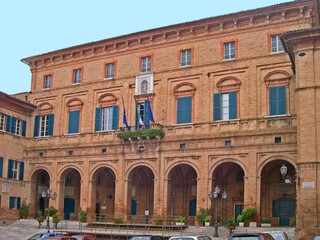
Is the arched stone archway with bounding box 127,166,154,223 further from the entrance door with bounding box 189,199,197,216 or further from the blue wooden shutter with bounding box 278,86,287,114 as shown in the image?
the blue wooden shutter with bounding box 278,86,287,114

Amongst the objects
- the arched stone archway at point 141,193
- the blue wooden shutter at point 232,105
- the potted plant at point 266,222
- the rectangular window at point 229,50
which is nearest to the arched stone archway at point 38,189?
the arched stone archway at point 141,193

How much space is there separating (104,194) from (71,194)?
329 cm

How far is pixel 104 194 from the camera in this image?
151ft

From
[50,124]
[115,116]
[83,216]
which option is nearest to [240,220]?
[83,216]

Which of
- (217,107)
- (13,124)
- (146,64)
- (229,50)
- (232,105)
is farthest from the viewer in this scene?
(13,124)

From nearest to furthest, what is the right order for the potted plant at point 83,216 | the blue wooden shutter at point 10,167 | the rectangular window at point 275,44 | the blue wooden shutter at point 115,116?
the rectangular window at point 275,44, the potted plant at point 83,216, the blue wooden shutter at point 115,116, the blue wooden shutter at point 10,167

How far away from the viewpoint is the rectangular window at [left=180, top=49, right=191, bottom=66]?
133ft

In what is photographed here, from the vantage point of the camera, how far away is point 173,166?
128 ft

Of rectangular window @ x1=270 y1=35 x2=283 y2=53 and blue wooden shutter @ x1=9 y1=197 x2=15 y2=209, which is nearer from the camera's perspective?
rectangular window @ x1=270 y1=35 x2=283 y2=53

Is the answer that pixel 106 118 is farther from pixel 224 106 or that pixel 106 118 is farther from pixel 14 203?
pixel 14 203

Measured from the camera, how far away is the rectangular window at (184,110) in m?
39.3

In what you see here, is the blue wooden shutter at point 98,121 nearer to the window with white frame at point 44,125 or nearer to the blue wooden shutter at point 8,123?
the window with white frame at point 44,125

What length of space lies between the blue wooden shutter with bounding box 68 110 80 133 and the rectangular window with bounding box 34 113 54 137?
2.12m

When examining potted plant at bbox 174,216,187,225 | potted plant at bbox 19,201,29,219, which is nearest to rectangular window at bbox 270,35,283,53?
potted plant at bbox 174,216,187,225
